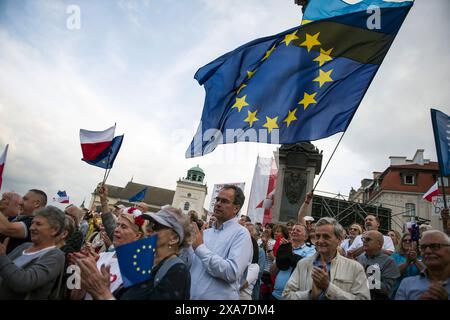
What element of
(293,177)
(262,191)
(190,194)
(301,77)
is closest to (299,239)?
(301,77)

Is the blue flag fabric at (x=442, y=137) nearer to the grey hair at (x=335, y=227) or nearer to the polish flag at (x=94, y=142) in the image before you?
the grey hair at (x=335, y=227)

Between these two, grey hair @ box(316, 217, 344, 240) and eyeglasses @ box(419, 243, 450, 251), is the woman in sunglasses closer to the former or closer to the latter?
eyeglasses @ box(419, 243, 450, 251)

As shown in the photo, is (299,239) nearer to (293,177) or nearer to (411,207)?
(293,177)

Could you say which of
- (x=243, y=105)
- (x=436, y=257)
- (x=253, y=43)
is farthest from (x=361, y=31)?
(x=436, y=257)

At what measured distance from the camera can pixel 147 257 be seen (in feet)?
6.98

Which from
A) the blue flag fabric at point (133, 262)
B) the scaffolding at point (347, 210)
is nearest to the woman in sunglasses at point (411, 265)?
the blue flag fabric at point (133, 262)

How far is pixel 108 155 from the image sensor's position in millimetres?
7305

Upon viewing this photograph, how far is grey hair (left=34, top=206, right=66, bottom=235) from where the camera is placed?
10.0 feet

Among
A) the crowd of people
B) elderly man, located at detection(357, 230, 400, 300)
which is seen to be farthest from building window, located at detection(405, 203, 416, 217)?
the crowd of people

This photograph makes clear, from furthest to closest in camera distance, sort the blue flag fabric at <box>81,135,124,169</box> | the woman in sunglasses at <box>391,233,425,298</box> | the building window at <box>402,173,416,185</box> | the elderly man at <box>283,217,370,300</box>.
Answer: the building window at <box>402,173,416,185</box> < the blue flag fabric at <box>81,135,124,169</box> < the woman in sunglasses at <box>391,233,425,298</box> < the elderly man at <box>283,217,370,300</box>

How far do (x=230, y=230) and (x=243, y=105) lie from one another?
243cm

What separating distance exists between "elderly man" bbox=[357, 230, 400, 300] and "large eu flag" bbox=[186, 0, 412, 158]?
1640 millimetres

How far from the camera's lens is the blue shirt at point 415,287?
2615mm
